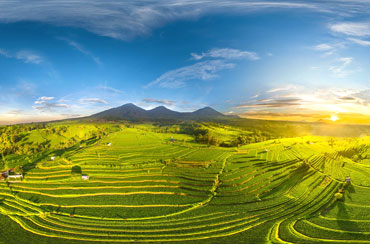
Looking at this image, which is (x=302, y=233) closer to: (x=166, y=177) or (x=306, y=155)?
(x=166, y=177)

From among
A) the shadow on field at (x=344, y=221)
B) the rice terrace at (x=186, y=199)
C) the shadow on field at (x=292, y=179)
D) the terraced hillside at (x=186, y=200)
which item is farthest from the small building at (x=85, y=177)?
the shadow on field at (x=344, y=221)

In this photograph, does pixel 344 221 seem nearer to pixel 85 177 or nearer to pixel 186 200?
pixel 186 200

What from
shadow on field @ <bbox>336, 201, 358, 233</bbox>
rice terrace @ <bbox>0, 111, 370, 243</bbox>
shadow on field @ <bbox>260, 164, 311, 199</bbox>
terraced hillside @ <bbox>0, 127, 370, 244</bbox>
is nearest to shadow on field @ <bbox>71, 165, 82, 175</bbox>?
terraced hillside @ <bbox>0, 127, 370, 244</bbox>

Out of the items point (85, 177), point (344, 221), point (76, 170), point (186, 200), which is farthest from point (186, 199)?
point (76, 170)

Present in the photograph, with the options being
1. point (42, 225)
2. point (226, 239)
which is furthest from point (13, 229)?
point (226, 239)

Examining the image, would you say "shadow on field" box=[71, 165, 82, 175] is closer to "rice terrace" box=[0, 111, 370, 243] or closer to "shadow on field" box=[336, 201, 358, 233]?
"rice terrace" box=[0, 111, 370, 243]

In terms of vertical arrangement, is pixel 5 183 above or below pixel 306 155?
below
